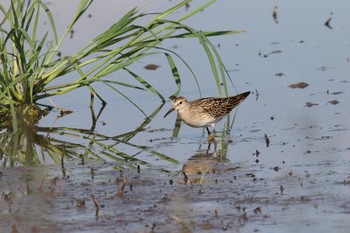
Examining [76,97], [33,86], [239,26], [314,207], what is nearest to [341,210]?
[314,207]

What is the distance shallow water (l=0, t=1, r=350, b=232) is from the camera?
8.17 metres

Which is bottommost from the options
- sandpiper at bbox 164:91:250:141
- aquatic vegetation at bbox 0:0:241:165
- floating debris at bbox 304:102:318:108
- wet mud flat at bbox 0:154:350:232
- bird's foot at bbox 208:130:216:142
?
wet mud flat at bbox 0:154:350:232

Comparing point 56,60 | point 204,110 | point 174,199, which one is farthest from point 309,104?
point 174,199

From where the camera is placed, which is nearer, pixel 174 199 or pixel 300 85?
pixel 174 199

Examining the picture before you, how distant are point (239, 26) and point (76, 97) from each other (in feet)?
14.9

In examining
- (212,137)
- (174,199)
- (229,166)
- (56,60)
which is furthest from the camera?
(56,60)

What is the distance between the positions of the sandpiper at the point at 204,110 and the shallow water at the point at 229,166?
0.53ft

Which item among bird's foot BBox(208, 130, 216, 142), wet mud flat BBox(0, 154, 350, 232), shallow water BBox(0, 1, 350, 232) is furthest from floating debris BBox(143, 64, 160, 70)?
wet mud flat BBox(0, 154, 350, 232)

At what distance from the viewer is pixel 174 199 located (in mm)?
8758

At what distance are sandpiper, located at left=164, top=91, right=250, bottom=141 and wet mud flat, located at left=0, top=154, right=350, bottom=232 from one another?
1504 mm

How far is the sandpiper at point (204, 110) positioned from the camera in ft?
38.4

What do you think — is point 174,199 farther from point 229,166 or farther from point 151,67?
point 151,67

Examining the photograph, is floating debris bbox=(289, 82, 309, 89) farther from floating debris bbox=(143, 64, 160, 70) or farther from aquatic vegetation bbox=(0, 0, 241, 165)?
floating debris bbox=(143, 64, 160, 70)

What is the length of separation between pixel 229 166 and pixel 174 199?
1280mm
